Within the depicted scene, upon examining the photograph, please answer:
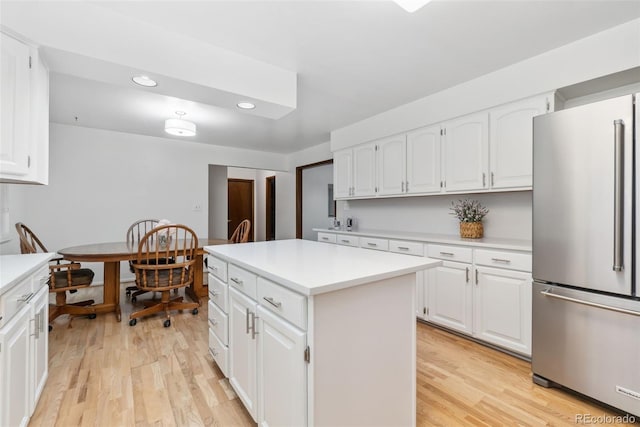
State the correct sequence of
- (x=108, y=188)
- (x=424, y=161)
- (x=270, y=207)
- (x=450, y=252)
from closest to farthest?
(x=450, y=252), (x=424, y=161), (x=108, y=188), (x=270, y=207)

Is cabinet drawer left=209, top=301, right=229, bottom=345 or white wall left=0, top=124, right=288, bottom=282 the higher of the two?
white wall left=0, top=124, right=288, bottom=282

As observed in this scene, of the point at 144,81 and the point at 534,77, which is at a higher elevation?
the point at 534,77

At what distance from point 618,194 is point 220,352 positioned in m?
2.44

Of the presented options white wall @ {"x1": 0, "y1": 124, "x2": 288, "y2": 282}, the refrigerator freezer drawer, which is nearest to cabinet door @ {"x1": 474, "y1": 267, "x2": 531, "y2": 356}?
the refrigerator freezer drawer

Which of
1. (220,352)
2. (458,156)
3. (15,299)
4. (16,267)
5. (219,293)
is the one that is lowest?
(220,352)

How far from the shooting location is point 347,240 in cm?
370

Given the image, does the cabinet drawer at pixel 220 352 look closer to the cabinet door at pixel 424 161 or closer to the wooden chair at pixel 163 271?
the wooden chair at pixel 163 271

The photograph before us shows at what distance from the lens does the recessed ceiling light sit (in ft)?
6.33

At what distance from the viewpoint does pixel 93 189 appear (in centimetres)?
421

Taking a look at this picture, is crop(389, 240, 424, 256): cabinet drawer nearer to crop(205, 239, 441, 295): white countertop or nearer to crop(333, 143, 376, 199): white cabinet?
crop(333, 143, 376, 199): white cabinet

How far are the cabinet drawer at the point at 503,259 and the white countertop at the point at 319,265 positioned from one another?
1073 millimetres

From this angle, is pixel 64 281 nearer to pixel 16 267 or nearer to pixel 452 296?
pixel 16 267

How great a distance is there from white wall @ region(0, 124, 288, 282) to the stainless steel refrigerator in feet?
15.6

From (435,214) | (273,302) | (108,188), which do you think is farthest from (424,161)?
(108,188)
